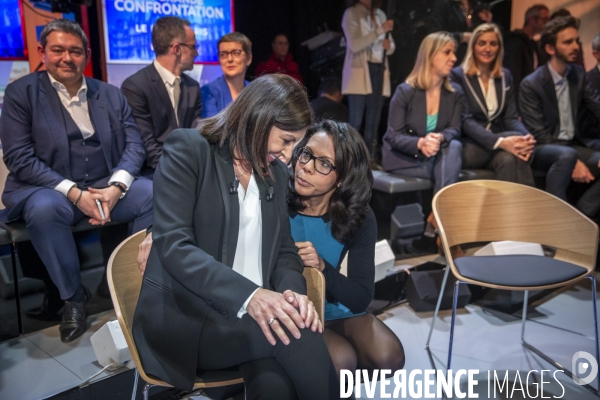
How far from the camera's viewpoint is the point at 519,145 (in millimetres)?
4164

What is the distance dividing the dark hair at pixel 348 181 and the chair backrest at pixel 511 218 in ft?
2.26

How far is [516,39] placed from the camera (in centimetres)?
561

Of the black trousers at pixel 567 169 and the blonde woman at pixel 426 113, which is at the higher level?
the blonde woman at pixel 426 113

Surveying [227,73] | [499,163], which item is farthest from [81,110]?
[499,163]

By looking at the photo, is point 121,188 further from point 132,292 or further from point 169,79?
point 132,292

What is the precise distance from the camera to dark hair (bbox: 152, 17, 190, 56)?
144 inches

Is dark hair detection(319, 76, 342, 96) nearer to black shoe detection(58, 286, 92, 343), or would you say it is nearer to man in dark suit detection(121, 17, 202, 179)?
man in dark suit detection(121, 17, 202, 179)

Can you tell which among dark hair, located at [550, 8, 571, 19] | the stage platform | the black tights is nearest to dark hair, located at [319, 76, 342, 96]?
dark hair, located at [550, 8, 571, 19]

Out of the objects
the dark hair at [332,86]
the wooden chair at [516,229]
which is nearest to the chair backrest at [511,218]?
the wooden chair at [516,229]

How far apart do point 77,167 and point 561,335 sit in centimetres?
260

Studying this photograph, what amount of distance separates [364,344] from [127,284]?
2.56 ft

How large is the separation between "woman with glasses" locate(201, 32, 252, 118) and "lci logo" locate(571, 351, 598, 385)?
8.33ft

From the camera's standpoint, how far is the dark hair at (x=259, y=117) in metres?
1.56

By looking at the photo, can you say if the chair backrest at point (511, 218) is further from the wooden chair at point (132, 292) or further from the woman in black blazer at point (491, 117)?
the woman in black blazer at point (491, 117)
